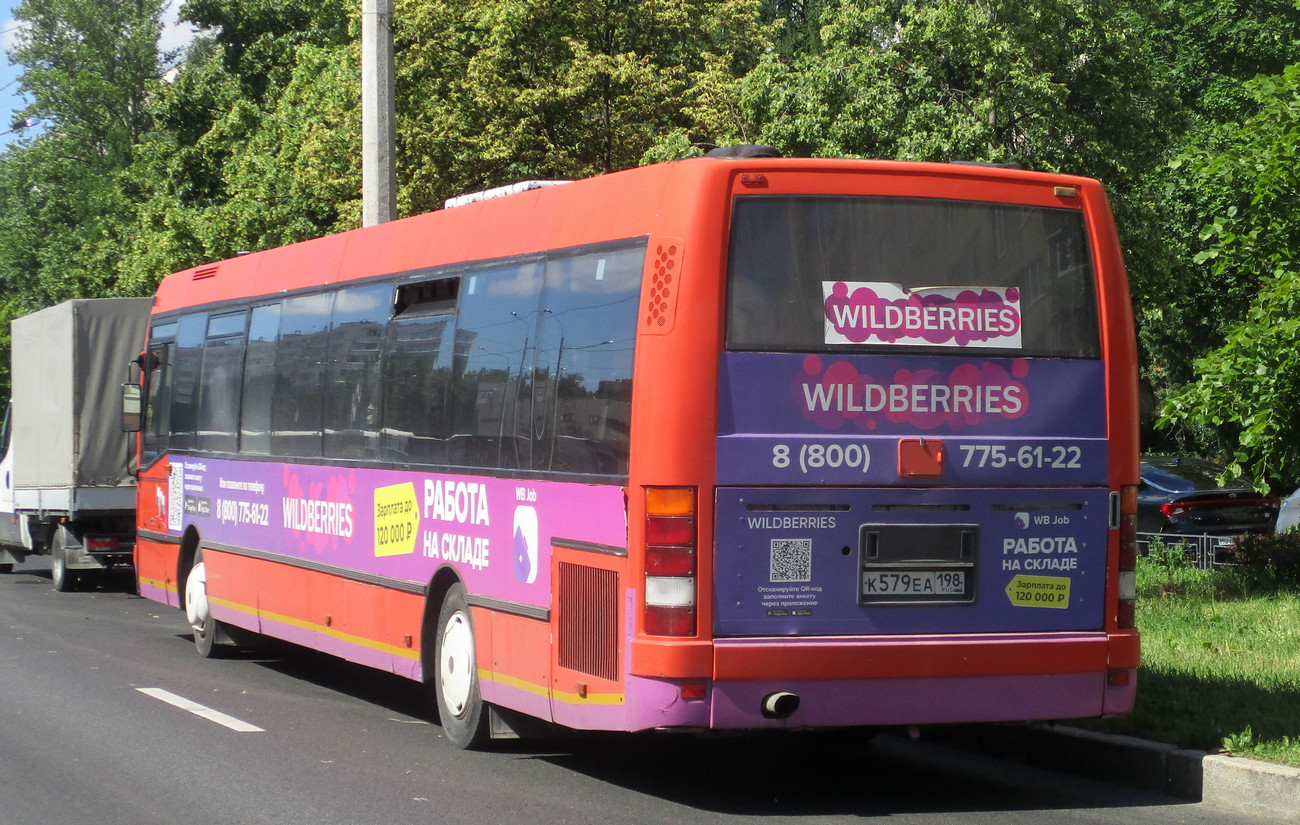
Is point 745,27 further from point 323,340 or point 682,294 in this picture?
point 682,294

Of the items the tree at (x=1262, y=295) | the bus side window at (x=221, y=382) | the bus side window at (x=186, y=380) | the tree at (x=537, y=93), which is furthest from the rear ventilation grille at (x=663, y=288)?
the tree at (x=537, y=93)

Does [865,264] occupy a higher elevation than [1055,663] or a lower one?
higher

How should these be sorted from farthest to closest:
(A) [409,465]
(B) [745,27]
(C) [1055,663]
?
(B) [745,27]
(A) [409,465]
(C) [1055,663]

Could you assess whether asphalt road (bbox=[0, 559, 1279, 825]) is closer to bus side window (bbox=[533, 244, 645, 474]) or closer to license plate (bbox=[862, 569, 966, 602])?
license plate (bbox=[862, 569, 966, 602])

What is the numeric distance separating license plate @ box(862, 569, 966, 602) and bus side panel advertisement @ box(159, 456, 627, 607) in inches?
44.3

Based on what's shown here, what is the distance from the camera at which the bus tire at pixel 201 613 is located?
13.5 m

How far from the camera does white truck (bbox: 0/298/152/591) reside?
790 inches

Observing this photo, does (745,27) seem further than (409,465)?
Yes

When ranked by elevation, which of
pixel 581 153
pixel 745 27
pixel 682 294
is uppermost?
pixel 745 27

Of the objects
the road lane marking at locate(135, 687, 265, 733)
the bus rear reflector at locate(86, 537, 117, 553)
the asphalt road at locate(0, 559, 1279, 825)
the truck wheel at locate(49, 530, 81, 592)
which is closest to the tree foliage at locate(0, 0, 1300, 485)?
the asphalt road at locate(0, 559, 1279, 825)

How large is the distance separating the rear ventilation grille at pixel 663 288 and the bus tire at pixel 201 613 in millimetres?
7393

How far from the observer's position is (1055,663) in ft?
24.7

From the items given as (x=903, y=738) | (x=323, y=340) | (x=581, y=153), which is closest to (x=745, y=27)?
(x=581, y=153)

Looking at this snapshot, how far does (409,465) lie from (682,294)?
3.20 meters
